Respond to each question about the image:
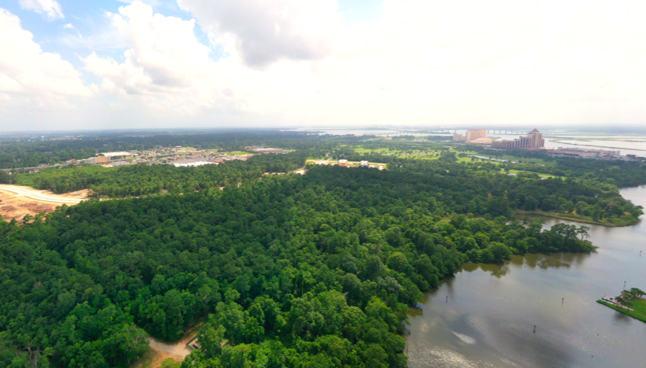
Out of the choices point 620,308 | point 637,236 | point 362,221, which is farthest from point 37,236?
point 637,236

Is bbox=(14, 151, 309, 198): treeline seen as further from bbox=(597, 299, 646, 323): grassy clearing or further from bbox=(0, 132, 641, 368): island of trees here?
bbox=(597, 299, 646, 323): grassy clearing

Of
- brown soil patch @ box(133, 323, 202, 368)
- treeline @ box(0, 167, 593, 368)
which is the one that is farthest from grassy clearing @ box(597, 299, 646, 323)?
brown soil patch @ box(133, 323, 202, 368)

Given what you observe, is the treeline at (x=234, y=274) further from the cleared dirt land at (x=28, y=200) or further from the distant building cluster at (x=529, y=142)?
the distant building cluster at (x=529, y=142)

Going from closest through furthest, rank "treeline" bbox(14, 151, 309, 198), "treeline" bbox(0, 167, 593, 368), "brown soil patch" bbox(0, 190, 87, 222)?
"treeline" bbox(0, 167, 593, 368)
"brown soil patch" bbox(0, 190, 87, 222)
"treeline" bbox(14, 151, 309, 198)

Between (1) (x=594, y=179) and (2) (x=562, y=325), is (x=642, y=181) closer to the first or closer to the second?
(1) (x=594, y=179)

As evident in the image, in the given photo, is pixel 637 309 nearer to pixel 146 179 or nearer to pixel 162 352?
pixel 162 352

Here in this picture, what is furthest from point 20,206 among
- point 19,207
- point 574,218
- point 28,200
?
point 574,218
